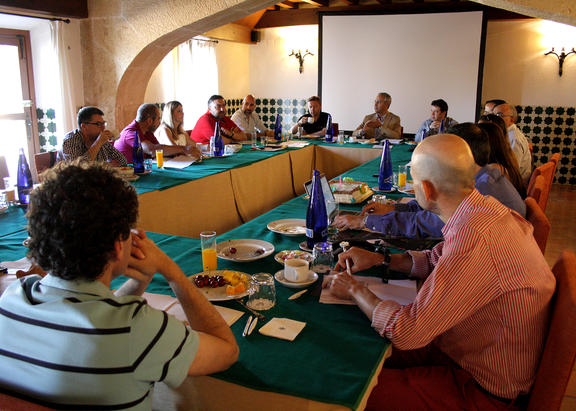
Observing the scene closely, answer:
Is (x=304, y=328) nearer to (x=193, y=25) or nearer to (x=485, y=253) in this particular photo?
(x=485, y=253)

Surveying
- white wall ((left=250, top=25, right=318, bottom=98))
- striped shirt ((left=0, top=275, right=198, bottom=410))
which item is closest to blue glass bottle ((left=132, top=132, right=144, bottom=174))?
striped shirt ((left=0, top=275, right=198, bottom=410))

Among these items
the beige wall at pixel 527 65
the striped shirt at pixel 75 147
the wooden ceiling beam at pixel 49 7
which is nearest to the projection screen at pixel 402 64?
the beige wall at pixel 527 65

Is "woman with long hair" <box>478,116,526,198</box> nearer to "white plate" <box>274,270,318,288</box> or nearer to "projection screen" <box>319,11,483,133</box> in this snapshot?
"white plate" <box>274,270,318,288</box>

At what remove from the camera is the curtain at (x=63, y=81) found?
4875 millimetres

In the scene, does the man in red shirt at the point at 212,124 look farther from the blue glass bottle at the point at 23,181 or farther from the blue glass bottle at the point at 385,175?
the blue glass bottle at the point at 23,181

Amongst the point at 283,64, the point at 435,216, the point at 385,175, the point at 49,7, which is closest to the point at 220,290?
the point at 435,216

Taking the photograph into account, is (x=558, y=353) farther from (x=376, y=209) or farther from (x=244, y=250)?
(x=376, y=209)

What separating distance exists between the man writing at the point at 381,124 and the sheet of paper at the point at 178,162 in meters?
2.46

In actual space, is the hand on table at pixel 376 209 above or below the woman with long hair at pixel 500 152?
below

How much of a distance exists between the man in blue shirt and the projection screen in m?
5.25

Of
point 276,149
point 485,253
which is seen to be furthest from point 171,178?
point 485,253

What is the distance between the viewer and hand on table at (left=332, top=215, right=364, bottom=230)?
2205mm

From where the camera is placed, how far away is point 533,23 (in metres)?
6.71

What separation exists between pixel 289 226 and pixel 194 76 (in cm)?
523
